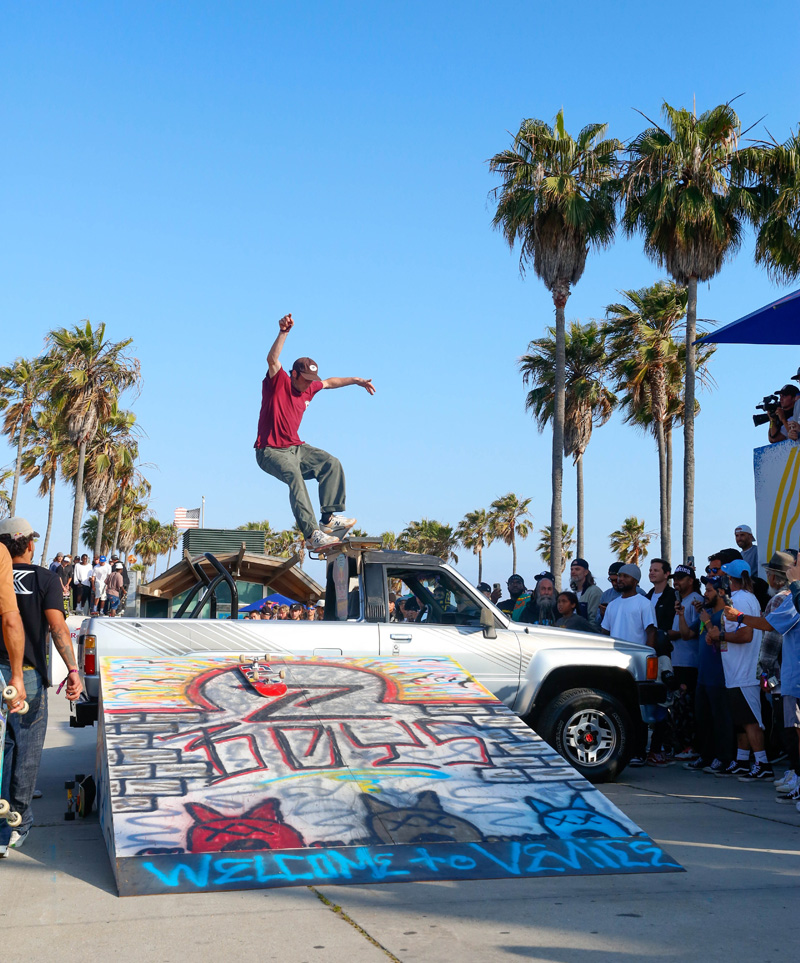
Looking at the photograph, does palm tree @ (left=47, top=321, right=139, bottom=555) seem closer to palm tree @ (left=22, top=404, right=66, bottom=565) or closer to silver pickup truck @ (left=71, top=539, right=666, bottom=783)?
palm tree @ (left=22, top=404, right=66, bottom=565)

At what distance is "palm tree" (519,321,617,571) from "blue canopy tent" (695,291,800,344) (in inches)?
952

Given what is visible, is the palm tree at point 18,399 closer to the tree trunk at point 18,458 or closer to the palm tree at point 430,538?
the tree trunk at point 18,458

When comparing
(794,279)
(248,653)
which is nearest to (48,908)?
(248,653)

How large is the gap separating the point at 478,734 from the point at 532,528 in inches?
2600

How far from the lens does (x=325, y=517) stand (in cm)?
991

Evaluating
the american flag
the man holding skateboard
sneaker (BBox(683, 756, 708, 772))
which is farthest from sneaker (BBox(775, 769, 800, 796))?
the american flag

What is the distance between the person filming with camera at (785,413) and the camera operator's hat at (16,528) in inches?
319

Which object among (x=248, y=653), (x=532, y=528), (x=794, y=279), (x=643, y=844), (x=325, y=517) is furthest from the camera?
(x=532, y=528)

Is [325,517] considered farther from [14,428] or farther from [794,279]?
[14,428]

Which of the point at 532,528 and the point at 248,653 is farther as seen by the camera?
the point at 532,528

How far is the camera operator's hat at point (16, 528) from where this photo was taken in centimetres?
600

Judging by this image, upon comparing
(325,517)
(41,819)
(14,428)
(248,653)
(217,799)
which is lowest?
(41,819)

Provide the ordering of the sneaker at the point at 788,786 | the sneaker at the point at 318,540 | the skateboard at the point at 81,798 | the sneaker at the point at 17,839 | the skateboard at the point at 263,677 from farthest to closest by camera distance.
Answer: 1. the sneaker at the point at 318,540
2. the sneaker at the point at 788,786
3. the skateboard at the point at 263,677
4. the skateboard at the point at 81,798
5. the sneaker at the point at 17,839

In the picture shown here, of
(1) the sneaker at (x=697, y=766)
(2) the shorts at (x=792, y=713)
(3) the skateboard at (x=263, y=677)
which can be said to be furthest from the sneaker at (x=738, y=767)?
(3) the skateboard at (x=263, y=677)
